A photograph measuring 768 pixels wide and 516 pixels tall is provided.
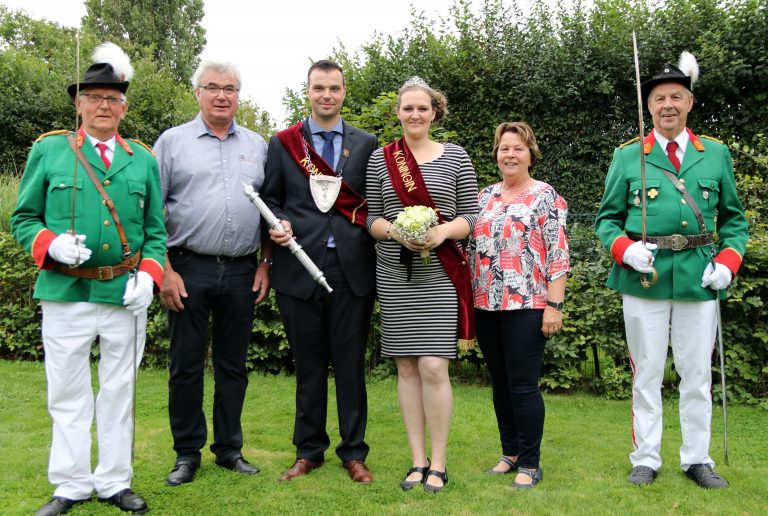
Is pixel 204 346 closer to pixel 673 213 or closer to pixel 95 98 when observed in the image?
pixel 95 98

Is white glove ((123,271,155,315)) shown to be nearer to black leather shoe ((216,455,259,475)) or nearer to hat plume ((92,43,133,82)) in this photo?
hat plume ((92,43,133,82))

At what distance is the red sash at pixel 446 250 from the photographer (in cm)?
376

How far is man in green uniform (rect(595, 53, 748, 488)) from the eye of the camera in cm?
384

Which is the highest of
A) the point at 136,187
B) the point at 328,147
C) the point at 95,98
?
the point at 95,98

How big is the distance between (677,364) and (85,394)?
3.21m

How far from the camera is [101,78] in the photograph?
343cm

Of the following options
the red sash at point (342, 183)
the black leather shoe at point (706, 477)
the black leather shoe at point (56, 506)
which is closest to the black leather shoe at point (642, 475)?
the black leather shoe at point (706, 477)

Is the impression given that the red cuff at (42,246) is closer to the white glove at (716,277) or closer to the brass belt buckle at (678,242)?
the brass belt buckle at (678,242)

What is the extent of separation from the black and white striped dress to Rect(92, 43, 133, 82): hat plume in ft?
4.62

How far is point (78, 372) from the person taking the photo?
3.37 meters

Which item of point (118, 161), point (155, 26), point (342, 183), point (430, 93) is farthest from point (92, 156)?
point (155, 26)

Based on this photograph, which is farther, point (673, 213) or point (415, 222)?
point (673, 213)

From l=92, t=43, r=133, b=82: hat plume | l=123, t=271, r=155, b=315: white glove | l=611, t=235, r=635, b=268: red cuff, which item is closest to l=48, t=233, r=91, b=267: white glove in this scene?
l=123, t=271, r=155, b=315: white glove

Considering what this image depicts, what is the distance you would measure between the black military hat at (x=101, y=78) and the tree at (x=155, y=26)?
26.2 m
